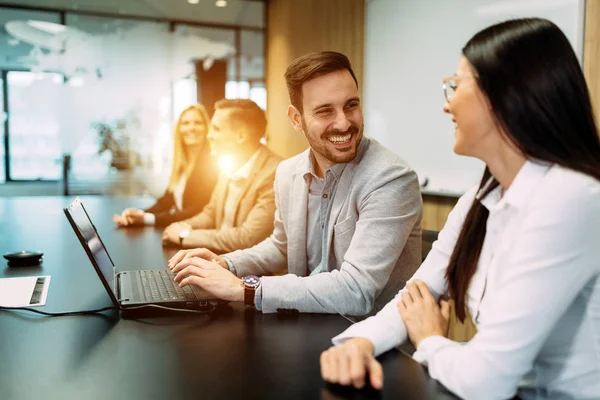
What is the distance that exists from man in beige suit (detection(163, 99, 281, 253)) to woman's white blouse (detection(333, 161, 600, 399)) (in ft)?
4.77

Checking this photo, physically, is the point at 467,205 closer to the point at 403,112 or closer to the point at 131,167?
the point at 403,112

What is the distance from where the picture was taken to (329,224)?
5.31ft

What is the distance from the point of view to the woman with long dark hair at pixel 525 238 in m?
0.80

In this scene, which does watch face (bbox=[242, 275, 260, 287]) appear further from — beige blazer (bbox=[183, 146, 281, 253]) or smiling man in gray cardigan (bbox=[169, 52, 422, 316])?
beige blazer (bbox=[183, 146, 281, 253])

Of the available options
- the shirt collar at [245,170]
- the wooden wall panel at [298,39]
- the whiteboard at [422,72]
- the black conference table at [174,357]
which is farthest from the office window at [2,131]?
the black conference table at [174,357]

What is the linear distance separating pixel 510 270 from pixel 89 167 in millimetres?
5819

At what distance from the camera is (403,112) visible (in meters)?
4.14

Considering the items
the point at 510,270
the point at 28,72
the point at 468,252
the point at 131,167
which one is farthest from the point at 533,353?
the point at 28,72

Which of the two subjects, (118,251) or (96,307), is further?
(118,251)

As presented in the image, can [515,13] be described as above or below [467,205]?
above

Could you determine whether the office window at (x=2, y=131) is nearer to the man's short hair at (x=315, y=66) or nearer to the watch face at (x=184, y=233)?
the watch face at (x=184, y=233)

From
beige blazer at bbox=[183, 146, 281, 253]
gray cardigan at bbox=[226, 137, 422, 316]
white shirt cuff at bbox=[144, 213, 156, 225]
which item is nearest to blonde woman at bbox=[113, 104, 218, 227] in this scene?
white shirt cuff at bbox=[144, 213, 156, 225]

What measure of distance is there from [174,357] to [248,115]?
2.03m

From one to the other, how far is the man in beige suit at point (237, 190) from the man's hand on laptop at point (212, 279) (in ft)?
2.90
